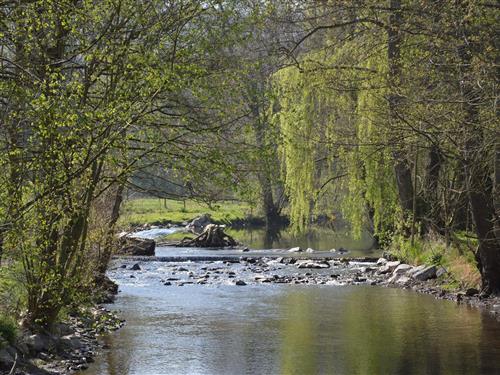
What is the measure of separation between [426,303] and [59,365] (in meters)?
9.25

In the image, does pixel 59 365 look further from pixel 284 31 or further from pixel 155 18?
pixel 284 31

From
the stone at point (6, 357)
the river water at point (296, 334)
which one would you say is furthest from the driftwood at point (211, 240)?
the stone at point (6, 357)

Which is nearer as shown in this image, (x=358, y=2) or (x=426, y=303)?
(x=358, y=2)

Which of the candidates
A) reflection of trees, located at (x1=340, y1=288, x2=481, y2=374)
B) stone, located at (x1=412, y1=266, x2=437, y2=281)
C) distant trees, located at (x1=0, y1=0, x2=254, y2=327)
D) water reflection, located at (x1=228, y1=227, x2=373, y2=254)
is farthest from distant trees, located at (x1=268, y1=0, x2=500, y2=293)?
water reflection, located at (x1=228, y1=227, x2=373, y2=254)

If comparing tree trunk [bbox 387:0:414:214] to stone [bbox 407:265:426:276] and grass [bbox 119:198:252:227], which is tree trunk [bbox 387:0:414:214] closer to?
stone [bbox 407:265:426:276]

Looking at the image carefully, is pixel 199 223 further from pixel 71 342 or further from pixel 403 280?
pixel 71 342

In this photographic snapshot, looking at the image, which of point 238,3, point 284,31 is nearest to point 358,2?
point 238,3

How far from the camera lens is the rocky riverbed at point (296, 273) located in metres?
20.8

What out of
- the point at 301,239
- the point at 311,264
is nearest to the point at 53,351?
the point at 311,264

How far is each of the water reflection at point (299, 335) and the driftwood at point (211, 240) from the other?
15.4 meters

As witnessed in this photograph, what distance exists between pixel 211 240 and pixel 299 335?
21.7 m

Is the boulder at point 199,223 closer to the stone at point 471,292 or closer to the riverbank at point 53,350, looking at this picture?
the stone at point 471,292

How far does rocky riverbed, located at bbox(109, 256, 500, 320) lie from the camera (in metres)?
20.8

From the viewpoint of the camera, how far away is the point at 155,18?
38.0 ft
